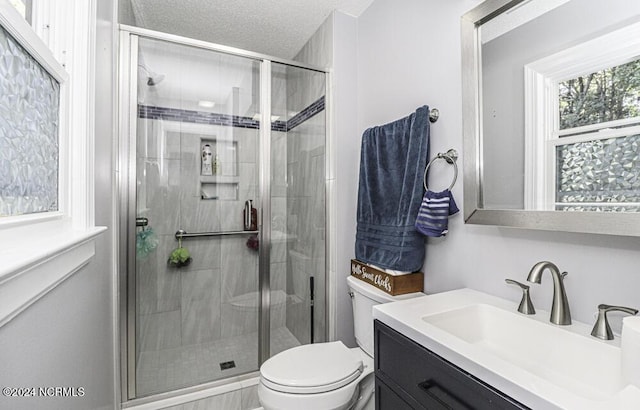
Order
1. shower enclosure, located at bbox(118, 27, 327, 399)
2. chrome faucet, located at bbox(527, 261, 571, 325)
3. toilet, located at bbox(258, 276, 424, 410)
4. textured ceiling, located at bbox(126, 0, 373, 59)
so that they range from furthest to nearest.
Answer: textured ceiling, located at bbox(126, 0, 373, 59) → shower enclosure, located at bbox(118, 27, 327, 399) → toilet, located at bbox(258, 276, 424, 410) → chrome faucet, located at bbox(527, 261, 571, 325)

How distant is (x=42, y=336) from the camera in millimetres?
635

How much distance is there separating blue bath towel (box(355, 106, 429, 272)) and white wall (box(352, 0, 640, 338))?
0.27 ft

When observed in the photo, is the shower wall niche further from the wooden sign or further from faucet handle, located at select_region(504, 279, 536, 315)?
faucet handle, located at select_region(504, 279, 536, 315)

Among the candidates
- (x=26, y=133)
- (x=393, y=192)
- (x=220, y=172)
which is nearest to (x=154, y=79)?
(x=220, y=172)

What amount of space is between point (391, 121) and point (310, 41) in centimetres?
110

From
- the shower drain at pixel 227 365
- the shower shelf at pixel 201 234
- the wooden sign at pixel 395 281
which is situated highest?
the shower shelf at pixel 201 234

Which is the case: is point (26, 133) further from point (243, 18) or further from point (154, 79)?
point (243, 18)

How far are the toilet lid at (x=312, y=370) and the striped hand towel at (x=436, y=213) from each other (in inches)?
26.8

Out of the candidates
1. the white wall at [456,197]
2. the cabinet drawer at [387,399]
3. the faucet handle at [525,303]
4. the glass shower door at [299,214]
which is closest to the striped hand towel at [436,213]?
the white wall at [456,197]

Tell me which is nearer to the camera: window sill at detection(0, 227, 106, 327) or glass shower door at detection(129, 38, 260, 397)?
window sill at detection(0, 227, 106, 327)

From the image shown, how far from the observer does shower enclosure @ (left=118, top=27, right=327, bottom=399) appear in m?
1.65

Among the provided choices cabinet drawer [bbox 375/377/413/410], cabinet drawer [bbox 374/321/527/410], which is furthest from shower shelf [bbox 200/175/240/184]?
cabinet drawer [bbox 375/377/413/410]

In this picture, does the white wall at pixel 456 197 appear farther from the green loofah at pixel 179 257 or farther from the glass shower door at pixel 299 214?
the green loofah at pixel 179 257

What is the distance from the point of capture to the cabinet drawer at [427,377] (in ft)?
2.24
